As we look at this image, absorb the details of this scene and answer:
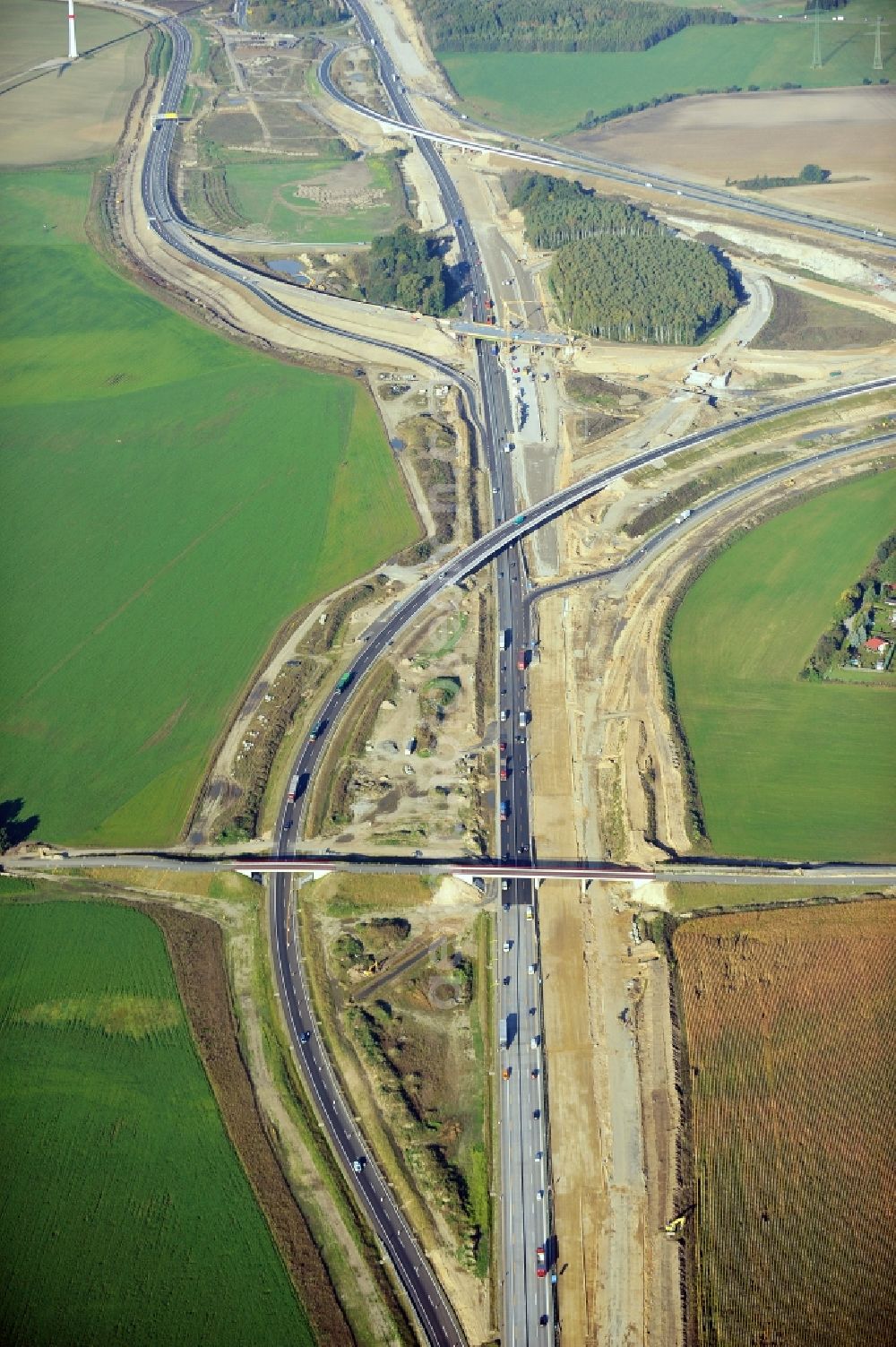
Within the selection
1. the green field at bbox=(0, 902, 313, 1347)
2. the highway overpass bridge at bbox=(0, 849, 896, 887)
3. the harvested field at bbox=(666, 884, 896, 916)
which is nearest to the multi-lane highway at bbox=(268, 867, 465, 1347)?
the highway overpass bridge at bbox=(0, 849, 896, 887)

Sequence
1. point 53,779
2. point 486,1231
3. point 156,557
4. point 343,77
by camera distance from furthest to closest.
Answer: point 343,77
point 156,557
point 53,779
point 486,1231

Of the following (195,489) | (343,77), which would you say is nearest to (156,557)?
(195,489)

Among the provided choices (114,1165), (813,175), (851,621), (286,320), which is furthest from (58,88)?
(114,1165)

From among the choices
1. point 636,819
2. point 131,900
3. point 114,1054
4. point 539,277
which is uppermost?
point 539,277

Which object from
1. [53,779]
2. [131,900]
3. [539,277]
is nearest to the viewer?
[131,900]

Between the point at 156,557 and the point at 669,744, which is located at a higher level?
the point at 156,557

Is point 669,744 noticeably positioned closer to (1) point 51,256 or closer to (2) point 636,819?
(2) point 636,819

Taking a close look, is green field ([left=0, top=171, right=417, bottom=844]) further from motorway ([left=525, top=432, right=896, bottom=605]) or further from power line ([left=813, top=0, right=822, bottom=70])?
power line ([left=813, top=0, right=822, bottom=70])
